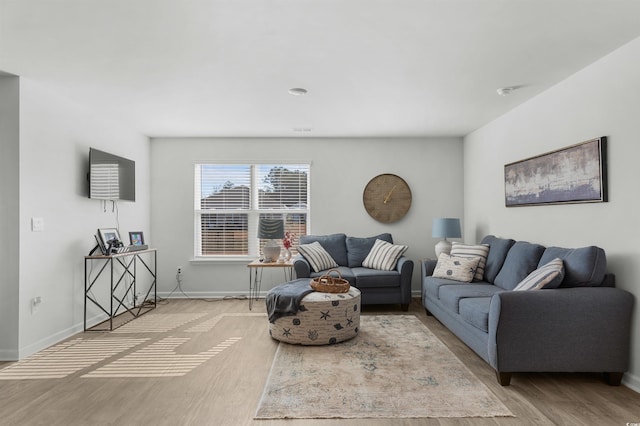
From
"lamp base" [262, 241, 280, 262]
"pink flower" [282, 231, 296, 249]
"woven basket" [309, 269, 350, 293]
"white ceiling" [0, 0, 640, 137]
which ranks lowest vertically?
"woven basket" [309, 269, 350, 293]

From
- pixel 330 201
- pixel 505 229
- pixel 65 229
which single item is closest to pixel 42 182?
pixel 65 229

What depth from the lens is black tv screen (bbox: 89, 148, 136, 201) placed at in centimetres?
411

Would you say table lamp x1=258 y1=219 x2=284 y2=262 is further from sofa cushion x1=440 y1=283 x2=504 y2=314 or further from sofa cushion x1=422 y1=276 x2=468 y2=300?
sofa cushion x1=440 y1=283 x2=504 y2=314

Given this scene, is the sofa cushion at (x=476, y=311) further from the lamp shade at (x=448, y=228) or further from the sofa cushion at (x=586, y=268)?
the lamp shade at (x=448, y=228)

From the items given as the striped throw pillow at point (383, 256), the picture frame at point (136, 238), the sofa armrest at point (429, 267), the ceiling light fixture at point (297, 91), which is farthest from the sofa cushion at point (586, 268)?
the picture frame at point (136, 238)

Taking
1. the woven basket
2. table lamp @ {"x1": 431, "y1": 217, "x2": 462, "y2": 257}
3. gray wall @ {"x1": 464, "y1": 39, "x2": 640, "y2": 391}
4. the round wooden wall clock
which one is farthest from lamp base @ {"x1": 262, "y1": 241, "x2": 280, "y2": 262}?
gray wall @ {"x1": 464, "y1": 39, "x2": 640, "y2": 391}

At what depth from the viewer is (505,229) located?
14.8 feet

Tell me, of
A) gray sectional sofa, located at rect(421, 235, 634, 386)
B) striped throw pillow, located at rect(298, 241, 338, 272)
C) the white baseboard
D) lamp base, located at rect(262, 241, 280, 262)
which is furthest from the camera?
lamp base, located at rect(262, 241, 280, 262)

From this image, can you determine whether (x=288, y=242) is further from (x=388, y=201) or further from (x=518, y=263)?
(x=518, y=263)

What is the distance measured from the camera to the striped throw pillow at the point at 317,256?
4969mm

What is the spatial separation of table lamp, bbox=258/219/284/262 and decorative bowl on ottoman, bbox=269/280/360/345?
153 cm

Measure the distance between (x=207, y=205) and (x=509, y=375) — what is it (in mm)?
4591

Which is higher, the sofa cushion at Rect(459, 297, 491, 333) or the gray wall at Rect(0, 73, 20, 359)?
the gray wall at Rect(0, 73, 20, 359)

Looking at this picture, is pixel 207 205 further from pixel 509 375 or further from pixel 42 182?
pixel 509 375
